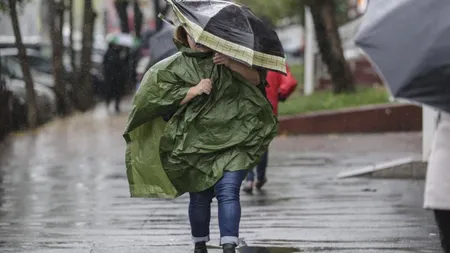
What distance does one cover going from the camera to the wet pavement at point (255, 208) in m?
8.47

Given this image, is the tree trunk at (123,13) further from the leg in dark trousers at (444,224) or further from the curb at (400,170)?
the leg in dark trousers at (444,224)

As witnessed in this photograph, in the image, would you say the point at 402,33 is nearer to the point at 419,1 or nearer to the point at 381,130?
the point at 419,1

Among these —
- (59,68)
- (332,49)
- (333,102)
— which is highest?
(332,49)

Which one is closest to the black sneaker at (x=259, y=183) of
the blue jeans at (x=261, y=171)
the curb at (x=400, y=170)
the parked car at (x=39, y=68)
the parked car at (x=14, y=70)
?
the blue jeans at (x=261, y=171)

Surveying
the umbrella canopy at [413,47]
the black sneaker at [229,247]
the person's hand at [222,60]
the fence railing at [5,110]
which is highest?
the umbrella canopy at [413,47]

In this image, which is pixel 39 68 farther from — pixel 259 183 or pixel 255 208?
pixel 255 208

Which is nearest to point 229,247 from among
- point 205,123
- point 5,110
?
point 205,123

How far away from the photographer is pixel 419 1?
5555mm

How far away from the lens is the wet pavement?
8.47 meters

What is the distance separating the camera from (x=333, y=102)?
19.4m

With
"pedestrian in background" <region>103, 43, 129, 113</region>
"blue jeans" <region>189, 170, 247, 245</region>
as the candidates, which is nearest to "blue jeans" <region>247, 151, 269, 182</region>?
"blue jeans" <region>189, 170, 247, 245</region>

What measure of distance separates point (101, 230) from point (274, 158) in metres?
6.02

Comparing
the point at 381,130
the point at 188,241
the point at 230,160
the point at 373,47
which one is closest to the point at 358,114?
the point at 381,130

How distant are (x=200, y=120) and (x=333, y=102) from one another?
40.5ft
